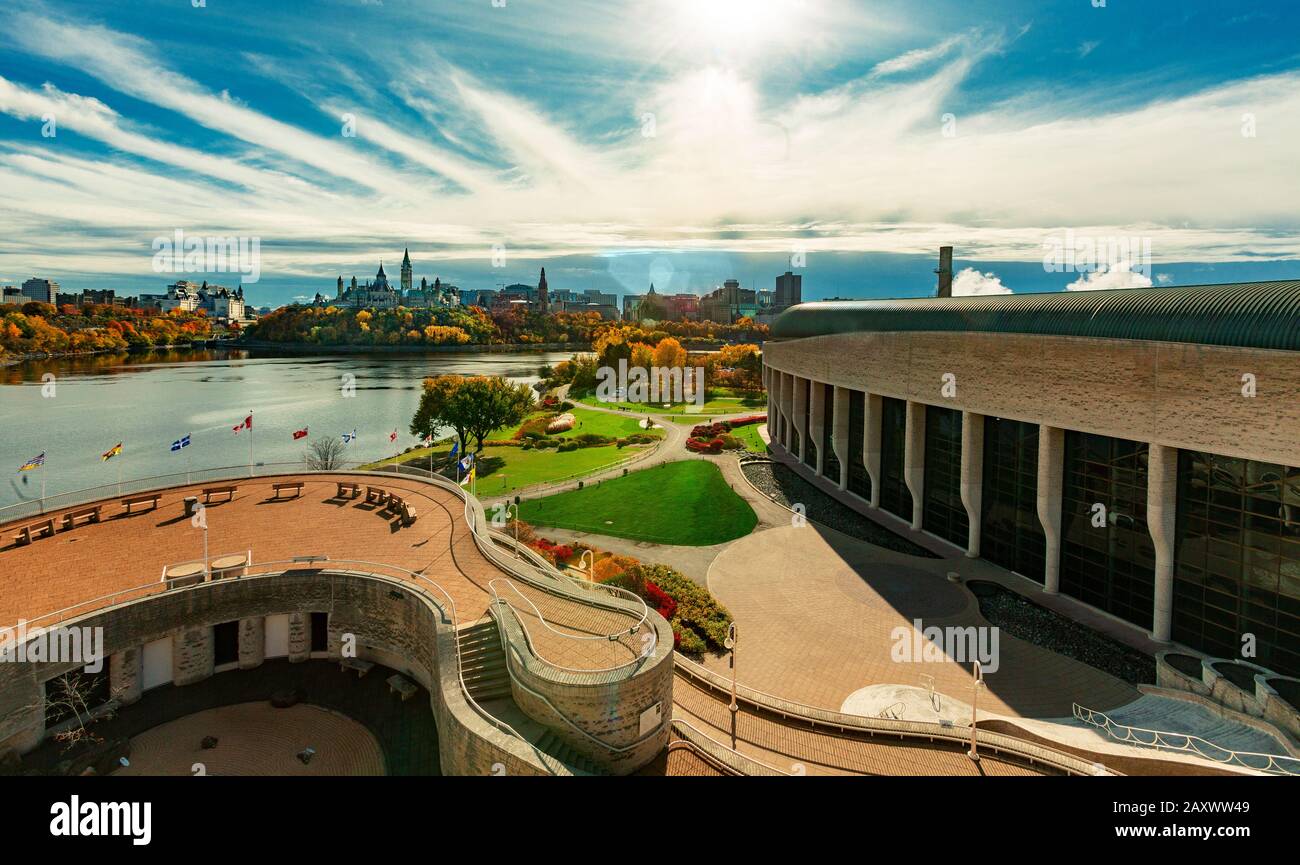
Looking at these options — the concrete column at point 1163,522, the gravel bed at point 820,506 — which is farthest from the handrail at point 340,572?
the gravel bed at point 820,506

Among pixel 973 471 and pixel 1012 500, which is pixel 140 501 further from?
pixel 1012 500

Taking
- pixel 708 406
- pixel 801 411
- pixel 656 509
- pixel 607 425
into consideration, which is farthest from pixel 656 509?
pixel 708 406

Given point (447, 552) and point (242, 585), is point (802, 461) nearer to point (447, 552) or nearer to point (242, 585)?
point (447, 552)

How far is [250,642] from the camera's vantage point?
21562 millimetres

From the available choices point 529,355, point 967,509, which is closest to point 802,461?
point 967,509

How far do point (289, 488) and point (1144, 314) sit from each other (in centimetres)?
3508

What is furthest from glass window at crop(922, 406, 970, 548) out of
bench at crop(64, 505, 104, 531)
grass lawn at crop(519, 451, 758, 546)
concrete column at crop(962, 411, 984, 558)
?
bench at crop(64, 505, 104, 531)

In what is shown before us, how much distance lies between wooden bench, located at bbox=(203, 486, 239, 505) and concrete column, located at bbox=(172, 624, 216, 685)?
969 cm

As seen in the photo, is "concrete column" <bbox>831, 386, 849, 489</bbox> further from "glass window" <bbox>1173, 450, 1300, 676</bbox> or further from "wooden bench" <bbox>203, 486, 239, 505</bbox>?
"wooden bench" <bbox>203, 486, 239, 505</bbox>

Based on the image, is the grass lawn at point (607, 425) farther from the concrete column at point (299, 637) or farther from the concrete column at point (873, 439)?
the concrete column at point (299, 637)

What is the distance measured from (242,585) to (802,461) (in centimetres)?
4150

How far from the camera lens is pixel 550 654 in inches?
661

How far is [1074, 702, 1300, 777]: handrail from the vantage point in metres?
15.9
